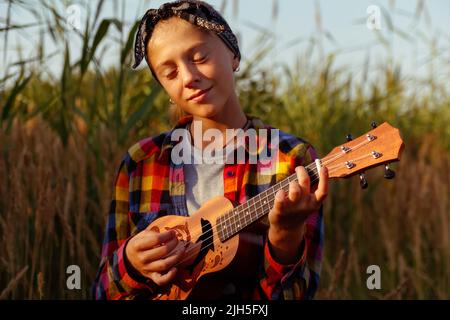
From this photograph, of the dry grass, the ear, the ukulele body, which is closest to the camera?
the ukulele body

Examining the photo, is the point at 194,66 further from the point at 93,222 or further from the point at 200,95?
the point at 93,222

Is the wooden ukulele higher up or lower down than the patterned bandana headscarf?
lower down

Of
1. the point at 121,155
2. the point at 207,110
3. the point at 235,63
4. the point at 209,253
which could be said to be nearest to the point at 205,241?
the point at 209,253

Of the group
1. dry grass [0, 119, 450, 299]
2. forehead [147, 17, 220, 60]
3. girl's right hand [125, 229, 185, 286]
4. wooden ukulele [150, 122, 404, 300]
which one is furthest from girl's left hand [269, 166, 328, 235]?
dry grass [0, 119, 450, 299]

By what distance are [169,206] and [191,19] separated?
44cm

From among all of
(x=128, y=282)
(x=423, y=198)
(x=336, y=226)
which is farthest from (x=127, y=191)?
(x=423, y=198)

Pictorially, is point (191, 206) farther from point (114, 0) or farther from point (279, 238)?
point (114, 0)

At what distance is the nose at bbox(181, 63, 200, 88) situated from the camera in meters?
1.85

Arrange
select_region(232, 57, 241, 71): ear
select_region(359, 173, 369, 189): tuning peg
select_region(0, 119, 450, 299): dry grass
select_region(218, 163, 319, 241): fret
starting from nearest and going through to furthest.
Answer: select_region(359, 173, 369, 189): tuning peg → select_region(218, 163, 319, 241): fret → select_region(232, 57, 241, 71): ear → select_region(0, 119, 450, 299): dry grass

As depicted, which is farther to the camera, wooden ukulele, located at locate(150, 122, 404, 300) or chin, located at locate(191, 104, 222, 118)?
chin, located at locate(191, 104, 222, 118)

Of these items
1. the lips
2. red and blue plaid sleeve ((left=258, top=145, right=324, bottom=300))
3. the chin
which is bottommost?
red and blue plaid sleeve ((left=258, top=145, right=324, bottom=300))

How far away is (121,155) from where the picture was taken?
2869 mm

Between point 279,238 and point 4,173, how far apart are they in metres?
1.27

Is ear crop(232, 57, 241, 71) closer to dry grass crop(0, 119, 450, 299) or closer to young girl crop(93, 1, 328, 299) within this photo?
young girl crop(93, 1, 328, 299)
